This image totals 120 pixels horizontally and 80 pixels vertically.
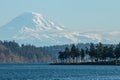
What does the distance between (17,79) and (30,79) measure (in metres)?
2.52

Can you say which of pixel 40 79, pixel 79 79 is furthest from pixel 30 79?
pixel 79 79

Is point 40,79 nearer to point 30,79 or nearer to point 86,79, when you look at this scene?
point 30,79

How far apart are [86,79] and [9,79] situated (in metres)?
14.8

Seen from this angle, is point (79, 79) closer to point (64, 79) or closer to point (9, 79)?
point (64, 79)

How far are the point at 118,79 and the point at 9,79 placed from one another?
20.9 m

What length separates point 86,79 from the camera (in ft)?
366

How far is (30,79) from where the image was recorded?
112m

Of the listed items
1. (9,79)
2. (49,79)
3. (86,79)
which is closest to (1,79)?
(9,79)

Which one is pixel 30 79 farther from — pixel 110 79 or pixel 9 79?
pixel 110 79

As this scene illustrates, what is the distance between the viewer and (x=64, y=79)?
11156cm

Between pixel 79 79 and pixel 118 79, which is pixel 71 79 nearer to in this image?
pixel 79 79

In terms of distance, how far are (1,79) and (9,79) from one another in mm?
1555

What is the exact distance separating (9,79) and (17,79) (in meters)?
1.70

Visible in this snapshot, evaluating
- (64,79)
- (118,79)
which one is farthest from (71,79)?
(118,79)
